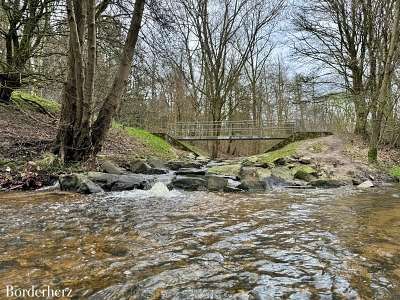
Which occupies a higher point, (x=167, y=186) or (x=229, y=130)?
(x=229, y=130)

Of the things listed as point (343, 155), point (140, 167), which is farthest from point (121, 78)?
point (343, 155)

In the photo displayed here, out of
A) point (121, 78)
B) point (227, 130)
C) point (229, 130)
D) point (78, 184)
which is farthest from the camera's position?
point (227, 130)

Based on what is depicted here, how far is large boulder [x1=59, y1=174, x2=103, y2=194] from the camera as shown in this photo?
7.06 metres

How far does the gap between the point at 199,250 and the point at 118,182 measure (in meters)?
4.72

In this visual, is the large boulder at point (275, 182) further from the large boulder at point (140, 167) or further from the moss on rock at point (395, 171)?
the moss on rock at point (395, 171)

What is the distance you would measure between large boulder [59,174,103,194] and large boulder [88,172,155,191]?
28 centimetres

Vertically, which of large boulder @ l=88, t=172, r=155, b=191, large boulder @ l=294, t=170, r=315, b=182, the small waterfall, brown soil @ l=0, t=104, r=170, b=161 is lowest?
large boulder @ l=294, t=170, r=315, b=182

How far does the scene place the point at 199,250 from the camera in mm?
3377

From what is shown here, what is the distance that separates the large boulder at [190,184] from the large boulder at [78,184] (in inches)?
72.6

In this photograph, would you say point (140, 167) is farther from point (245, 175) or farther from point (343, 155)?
point (343, 155)

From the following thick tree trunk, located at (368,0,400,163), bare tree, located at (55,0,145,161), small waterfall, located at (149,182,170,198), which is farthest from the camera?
thick tree trunk, located at (368,0,400,163)

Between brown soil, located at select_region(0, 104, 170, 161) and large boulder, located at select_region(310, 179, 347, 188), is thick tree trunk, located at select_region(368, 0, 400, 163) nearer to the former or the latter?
large boulder, located at select_region(310, 179, 347, 188)

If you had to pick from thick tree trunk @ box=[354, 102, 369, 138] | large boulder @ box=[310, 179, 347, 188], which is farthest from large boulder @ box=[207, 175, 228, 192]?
thick tree trunk @ box=[354, 102, 369, 138]

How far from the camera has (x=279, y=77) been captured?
29672 millimetres
